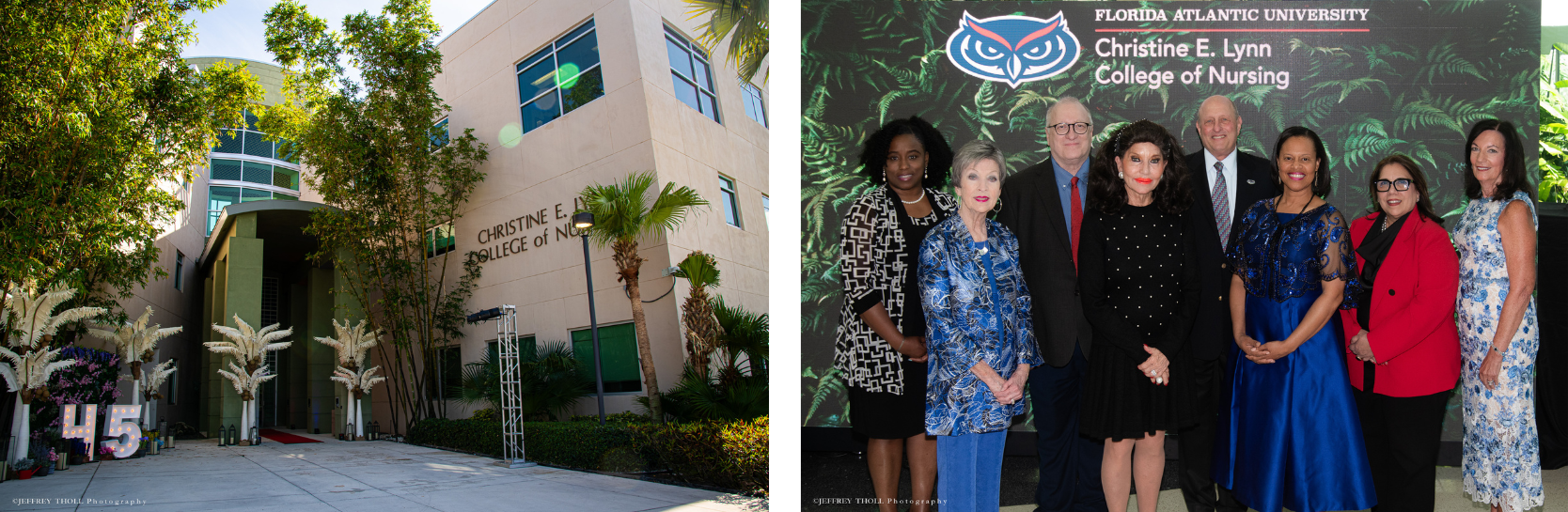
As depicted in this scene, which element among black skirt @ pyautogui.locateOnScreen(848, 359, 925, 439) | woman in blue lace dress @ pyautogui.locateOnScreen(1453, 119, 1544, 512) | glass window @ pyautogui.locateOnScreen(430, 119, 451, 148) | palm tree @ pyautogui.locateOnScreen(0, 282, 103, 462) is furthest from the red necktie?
palm tree @ pyautogui.locateOnScreen(0, 282, 103, 462)

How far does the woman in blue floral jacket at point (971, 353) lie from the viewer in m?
2.93

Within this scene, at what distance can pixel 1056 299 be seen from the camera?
3.14m

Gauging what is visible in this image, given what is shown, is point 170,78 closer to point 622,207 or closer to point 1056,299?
point 622,207

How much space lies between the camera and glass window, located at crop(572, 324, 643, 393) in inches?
197

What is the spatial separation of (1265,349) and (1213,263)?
0.45 meters

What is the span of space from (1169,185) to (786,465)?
7.06 feet

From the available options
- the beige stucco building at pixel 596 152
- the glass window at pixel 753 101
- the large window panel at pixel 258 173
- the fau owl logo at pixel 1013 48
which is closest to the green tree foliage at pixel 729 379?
the beige stucco building at pixel 596 152

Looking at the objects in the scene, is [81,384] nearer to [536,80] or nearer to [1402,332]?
[536,80]

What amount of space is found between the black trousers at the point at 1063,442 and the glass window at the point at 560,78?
3854mm

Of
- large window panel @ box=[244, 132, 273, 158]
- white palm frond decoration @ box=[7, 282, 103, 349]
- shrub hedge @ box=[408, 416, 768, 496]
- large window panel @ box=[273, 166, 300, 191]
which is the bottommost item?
shrub hedge @ box=[408, 416, 768, 496]

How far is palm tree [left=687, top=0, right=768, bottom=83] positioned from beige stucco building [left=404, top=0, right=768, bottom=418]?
331mm

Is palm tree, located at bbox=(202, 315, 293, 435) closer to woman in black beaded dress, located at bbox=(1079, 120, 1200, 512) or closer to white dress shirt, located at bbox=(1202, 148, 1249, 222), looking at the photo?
woman in black beaded dress, located at bbox=(1079, 120, 1200, 512)

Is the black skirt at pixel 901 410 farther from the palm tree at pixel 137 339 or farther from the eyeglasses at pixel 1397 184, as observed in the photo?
the palm tree at pixel 137 339

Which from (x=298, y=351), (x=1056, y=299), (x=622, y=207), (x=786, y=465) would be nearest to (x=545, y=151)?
Result: (x=622, y=207)
